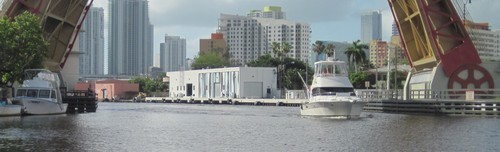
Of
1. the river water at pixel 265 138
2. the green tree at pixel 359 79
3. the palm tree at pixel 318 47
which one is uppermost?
the palm tree at pixel 318 47

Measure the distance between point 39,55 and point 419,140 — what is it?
3057 centimetres

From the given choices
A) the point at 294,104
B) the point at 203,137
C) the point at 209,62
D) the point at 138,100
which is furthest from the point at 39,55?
the point at 209,62

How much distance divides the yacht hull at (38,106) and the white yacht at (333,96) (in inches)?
702

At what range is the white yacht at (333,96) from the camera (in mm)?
45312

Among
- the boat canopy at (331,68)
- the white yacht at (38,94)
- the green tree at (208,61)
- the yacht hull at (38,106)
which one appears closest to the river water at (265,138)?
the boat canopy at (331,68)

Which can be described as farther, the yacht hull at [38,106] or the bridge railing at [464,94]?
the bridge railing at [464,94]

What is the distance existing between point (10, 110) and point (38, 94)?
345 cm

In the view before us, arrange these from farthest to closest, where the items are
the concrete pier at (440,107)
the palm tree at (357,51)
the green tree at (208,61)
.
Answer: the green tree at (208,61) < the palm tree at (357,51) < the concrete pier at (440,107)

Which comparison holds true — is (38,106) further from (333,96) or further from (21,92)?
(333,96)

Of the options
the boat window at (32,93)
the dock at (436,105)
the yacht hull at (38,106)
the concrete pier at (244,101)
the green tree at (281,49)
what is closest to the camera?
Answer: the dock at (436,105)

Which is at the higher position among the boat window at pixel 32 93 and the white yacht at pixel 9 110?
the boat window at pixel 32 93

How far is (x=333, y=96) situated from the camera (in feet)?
151

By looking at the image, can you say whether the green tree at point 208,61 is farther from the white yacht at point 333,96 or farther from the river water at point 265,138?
the river water at point 265,138

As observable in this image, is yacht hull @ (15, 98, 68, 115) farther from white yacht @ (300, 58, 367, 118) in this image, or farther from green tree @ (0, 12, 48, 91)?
white yacht @ (300, 58, 367, 118)
